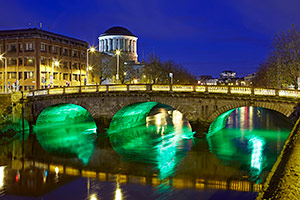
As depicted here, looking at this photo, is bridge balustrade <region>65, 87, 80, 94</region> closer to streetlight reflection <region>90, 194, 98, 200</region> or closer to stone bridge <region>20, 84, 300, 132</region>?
stone bridge <region>20, 84, 300, 132</region>

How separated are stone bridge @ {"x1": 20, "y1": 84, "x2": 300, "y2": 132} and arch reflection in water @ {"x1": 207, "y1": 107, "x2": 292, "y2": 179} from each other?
3584 mm

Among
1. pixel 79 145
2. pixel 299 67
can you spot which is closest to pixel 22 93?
pixel 79 145

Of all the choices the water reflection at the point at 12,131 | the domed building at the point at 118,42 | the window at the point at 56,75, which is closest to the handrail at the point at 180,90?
the water reflection at the point at 12,131

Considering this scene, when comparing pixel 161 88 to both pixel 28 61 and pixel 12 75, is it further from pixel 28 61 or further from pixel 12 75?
pixel 12 75

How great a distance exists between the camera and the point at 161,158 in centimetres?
2631

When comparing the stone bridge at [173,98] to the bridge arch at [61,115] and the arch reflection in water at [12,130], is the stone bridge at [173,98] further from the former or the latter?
the bridge arch at [61,115]

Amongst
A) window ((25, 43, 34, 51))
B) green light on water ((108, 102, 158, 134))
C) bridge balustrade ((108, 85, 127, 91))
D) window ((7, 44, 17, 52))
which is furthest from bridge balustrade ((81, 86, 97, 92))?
window ((7, 44, 17, 52))

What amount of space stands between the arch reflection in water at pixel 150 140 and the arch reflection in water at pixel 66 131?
10.5 feet

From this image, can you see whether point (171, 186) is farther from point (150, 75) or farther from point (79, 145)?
point (150, 75)

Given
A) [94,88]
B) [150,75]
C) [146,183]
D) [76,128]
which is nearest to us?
[146,183]

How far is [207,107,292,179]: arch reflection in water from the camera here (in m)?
24.5

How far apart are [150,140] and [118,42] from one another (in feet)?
335

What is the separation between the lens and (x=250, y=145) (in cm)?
3112

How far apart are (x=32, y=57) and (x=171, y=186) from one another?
5285 centimetres
